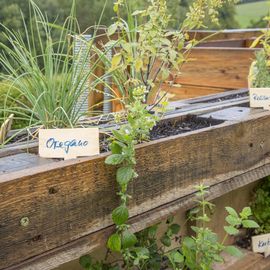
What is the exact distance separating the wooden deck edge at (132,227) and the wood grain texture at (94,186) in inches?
0.5

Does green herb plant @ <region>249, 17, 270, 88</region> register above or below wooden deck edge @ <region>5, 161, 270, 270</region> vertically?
above

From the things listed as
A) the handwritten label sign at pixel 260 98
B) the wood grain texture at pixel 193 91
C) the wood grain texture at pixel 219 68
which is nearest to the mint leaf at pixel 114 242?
the handwritten label sign at pixel 260 98

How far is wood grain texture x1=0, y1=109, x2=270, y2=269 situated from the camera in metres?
0.89

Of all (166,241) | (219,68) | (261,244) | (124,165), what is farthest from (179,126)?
(219,68)

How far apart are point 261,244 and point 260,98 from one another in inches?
20.6

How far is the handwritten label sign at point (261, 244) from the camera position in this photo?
5.90ft

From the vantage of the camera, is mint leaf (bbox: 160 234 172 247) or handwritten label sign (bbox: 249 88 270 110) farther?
handwritten label sign (bbox: 249 88 270 110)

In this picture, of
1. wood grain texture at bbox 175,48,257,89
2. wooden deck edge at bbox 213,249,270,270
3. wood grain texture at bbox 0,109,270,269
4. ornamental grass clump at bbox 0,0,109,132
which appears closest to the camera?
wood grain texture at bbox 0,109,270,269

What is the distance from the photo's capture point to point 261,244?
1820mm

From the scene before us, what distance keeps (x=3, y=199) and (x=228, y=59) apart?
2.07m

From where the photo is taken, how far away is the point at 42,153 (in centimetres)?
106

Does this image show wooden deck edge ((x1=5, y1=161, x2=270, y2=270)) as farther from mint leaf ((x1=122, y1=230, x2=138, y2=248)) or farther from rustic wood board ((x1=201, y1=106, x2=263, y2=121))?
rustic wood board ((x1=201, y1=106, x2=263, y2=121))

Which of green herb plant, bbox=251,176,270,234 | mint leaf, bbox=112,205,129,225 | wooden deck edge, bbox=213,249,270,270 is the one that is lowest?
wooden deck edge, bbox=213,249,270,270

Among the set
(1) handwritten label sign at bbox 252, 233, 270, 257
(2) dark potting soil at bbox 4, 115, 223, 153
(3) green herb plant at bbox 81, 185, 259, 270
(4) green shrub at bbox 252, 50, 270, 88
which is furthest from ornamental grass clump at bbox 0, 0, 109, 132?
(1) handwritten label sign at bbox 252, 233, 270, 257
